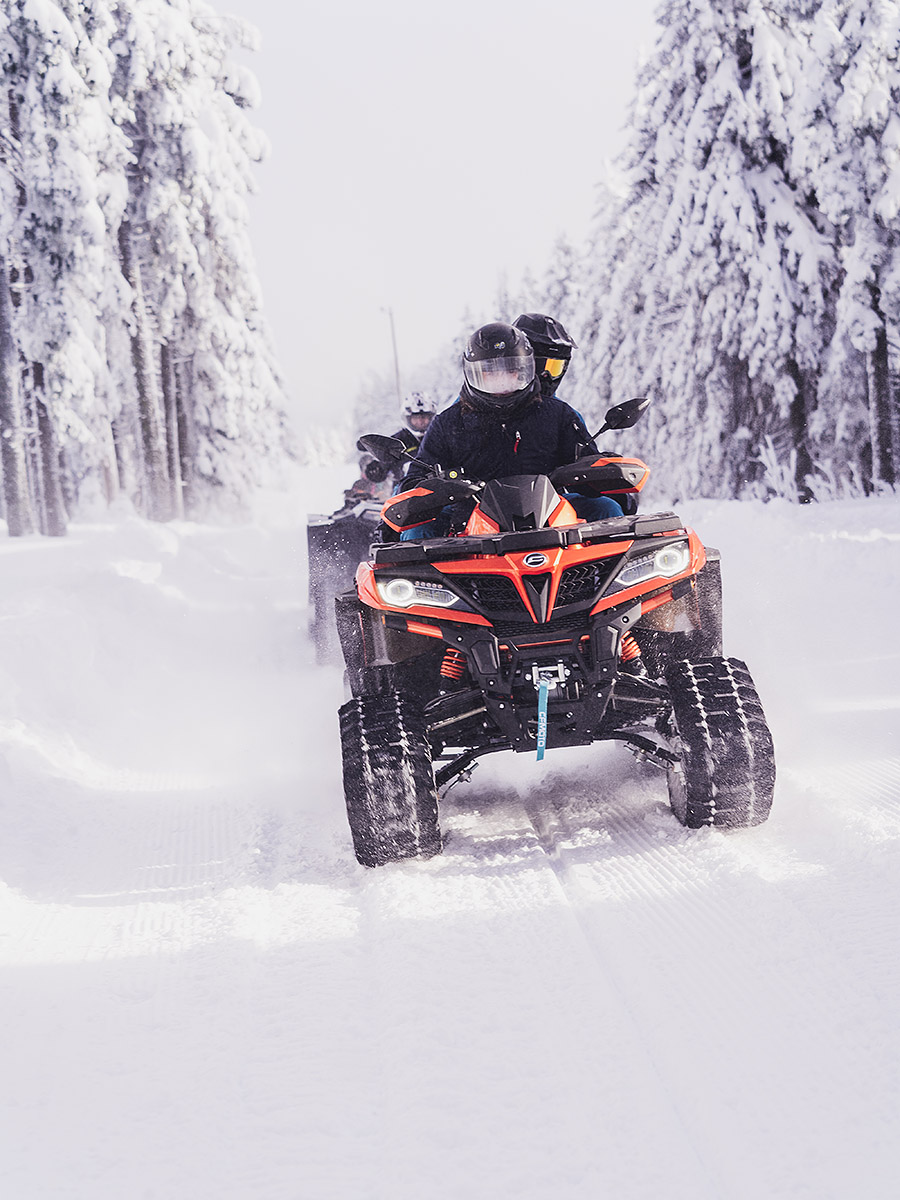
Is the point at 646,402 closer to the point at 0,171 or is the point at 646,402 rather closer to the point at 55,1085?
the point at 55,1085

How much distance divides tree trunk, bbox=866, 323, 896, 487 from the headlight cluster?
1947 cm

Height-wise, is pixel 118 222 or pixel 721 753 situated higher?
pixel 118 222

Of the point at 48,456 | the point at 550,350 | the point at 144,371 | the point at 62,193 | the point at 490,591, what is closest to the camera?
the point at 490,591

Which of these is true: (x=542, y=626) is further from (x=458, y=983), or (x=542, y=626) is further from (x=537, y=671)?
(x=458, y=983)

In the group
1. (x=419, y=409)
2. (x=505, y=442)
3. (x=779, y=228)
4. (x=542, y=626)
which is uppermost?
(x=779, y=228)

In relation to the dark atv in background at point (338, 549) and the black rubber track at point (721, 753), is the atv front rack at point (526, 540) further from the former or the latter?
the dark atv in background at point (338, 549)

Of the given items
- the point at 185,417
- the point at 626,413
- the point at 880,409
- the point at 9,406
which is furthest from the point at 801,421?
the point at 626,413

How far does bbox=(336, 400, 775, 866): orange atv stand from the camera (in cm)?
419

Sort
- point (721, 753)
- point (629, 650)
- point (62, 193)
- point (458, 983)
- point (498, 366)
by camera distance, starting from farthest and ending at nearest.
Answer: point (62, 193) < point (498, 366) < point (629, 650) < point (721, 753) < point (458, 983)

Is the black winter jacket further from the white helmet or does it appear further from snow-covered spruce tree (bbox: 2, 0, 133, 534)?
snow-covered spruce tree (bbox: 2, 0, 133, 534)

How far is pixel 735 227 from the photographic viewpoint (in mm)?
22078

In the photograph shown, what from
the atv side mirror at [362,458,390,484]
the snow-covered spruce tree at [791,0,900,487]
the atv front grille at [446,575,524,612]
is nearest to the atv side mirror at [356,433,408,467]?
the atv front grille at [446,575,524,612]

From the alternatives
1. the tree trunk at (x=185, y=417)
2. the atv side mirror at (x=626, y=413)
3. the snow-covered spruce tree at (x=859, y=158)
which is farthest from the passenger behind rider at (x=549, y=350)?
the tree trunk at (x=185, y=417)

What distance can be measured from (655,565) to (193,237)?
992 inches
